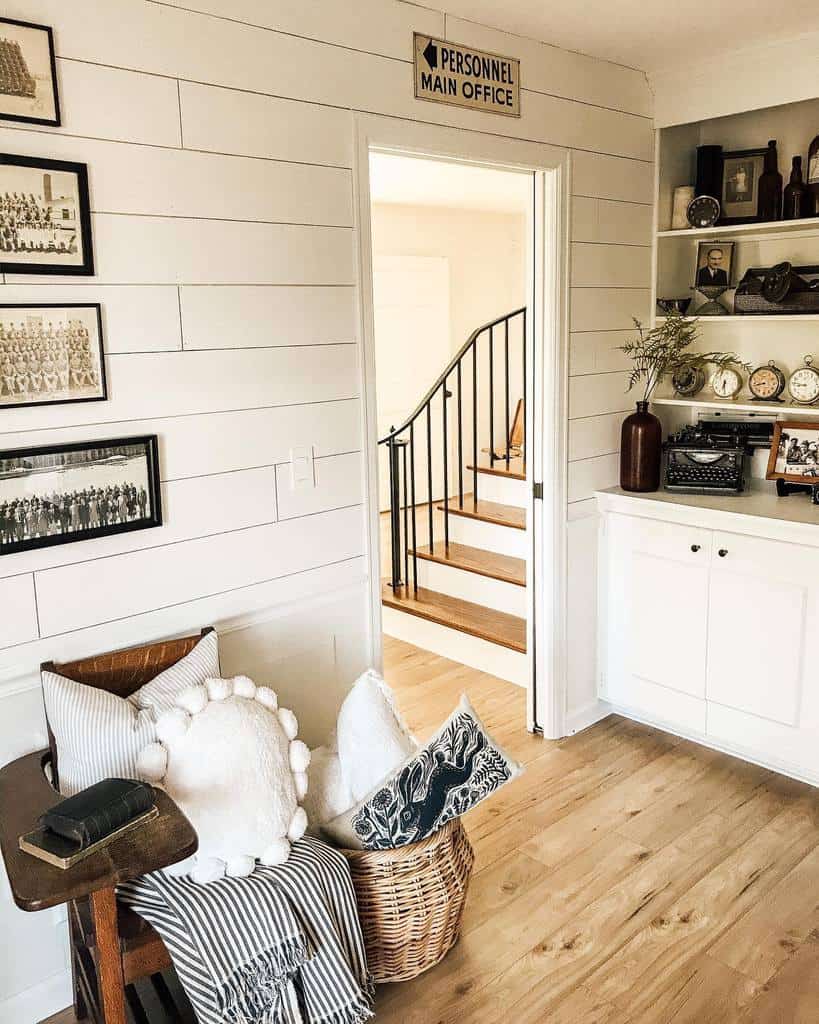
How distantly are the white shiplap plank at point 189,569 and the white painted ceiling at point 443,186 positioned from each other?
2504 mm

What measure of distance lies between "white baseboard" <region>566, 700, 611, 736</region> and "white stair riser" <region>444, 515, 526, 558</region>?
3.72 ft

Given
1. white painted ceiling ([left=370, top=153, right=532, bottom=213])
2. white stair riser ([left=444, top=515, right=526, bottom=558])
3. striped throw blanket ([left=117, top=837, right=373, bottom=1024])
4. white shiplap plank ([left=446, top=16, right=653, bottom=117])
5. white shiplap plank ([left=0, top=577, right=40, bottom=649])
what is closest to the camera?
striped throw blanket ([left=117, top=837, right=373, bottom=1024])

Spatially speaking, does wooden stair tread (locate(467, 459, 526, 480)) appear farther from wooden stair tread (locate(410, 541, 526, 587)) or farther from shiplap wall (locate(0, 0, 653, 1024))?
shiplap wall (locate(0, 0, 653, 1024))

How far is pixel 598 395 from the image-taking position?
3652 millimetres

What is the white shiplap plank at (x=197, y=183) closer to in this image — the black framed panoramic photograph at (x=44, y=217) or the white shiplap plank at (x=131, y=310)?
the black framed panoramic photograph at (x=44, y=217)

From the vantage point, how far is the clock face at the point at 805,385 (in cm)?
340

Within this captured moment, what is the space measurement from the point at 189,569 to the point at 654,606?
1909 millimetres

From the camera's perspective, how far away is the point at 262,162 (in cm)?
248

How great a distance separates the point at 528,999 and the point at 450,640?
227cm

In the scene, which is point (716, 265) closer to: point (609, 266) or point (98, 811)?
point (609, 266)

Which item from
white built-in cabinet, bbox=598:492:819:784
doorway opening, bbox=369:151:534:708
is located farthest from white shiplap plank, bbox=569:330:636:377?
white built-in cabinet, bbox=598:492:819:784

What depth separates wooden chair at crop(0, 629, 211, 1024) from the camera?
1624 mm

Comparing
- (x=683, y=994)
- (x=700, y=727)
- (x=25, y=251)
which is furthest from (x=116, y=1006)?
(x=700, y=727)

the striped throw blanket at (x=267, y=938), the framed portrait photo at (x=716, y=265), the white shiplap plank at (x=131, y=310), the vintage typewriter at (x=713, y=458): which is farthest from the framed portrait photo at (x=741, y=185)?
the striped throw blanket at (x=267, y=938)
